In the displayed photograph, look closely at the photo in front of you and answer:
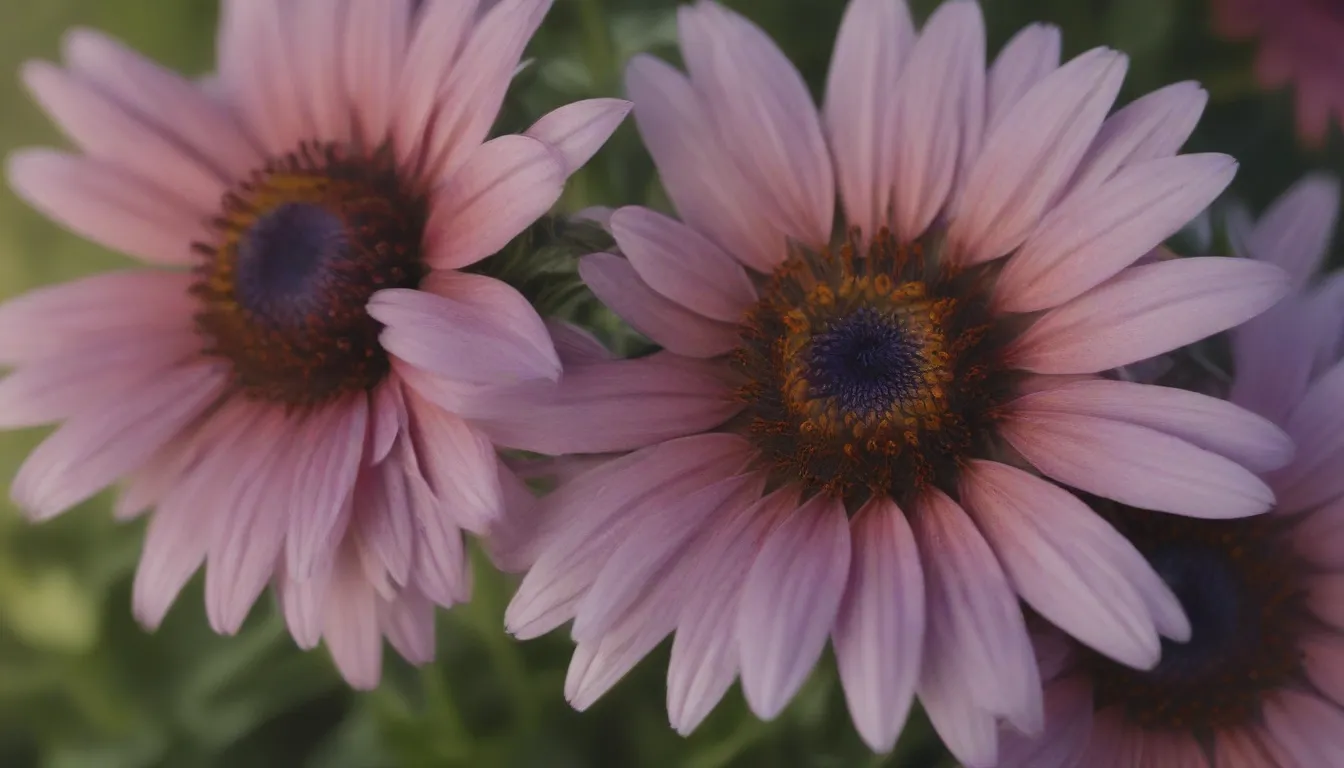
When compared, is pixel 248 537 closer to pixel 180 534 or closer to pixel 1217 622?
pixel 180 534

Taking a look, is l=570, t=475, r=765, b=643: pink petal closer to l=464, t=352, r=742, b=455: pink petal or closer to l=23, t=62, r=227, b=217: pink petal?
l=464, t=352, r=742, b=455: pink petal

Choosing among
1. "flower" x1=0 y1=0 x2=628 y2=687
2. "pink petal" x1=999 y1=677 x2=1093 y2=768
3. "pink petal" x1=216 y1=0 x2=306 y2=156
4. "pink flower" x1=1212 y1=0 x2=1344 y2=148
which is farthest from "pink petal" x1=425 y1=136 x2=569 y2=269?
"pink flower" x1=1212 y1=0 x2=1344 y2=148

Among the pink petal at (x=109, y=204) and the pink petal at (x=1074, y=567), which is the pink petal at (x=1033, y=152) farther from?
the pink petal at (x=109, y=204)

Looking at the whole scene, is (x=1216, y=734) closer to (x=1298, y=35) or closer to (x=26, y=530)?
(x=1298, y=35)

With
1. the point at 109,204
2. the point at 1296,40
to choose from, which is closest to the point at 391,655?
the point at 109,204

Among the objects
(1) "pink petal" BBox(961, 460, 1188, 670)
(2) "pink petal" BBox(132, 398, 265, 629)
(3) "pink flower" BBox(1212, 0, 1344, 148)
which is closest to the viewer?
(1) "pink petal" BBox(961, 460, 1188, 670)

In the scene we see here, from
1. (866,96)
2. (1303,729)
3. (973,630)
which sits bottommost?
(1303,729)

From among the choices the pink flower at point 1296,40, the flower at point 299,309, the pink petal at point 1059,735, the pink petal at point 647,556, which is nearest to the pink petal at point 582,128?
the flower at point 299,309
